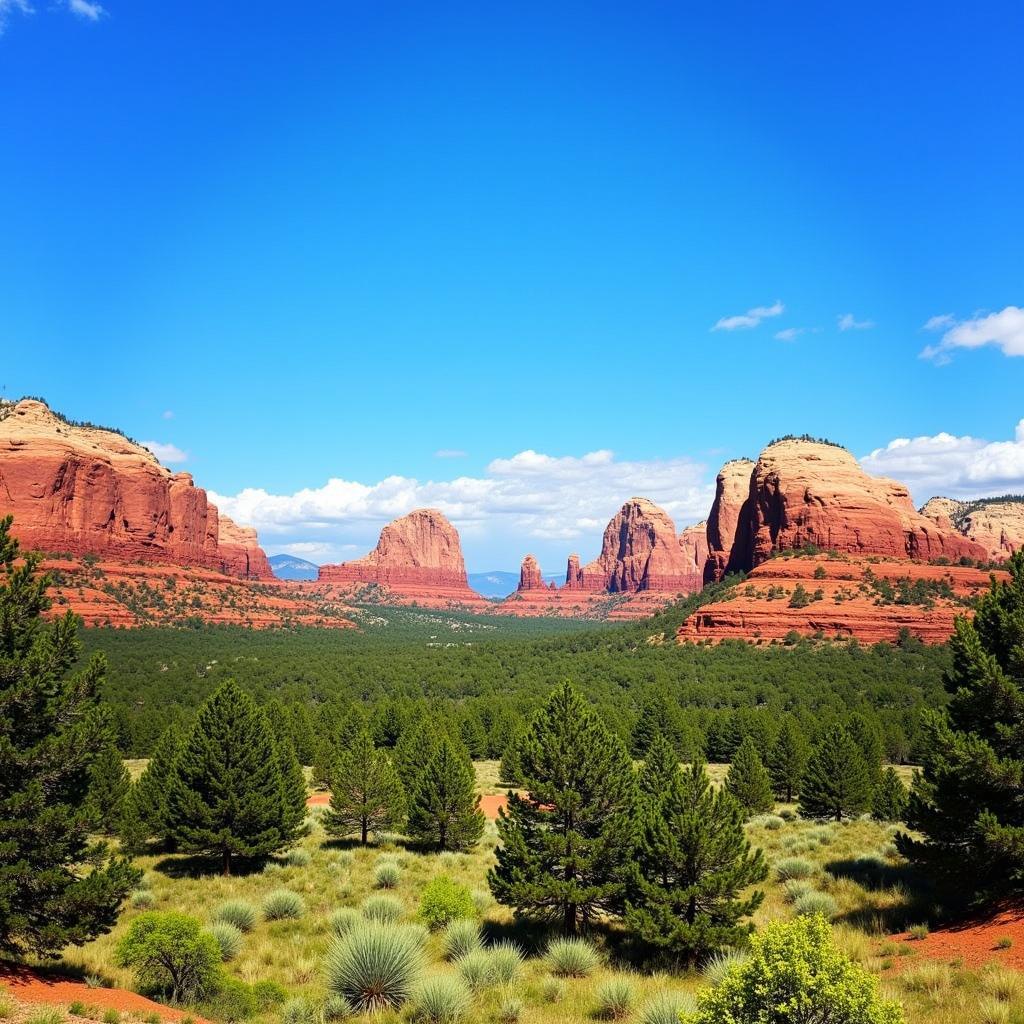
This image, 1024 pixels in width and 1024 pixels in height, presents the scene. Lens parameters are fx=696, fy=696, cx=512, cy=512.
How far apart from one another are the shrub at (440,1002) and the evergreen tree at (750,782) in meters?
27.2

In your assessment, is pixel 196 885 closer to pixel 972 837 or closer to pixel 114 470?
pixel 972 837

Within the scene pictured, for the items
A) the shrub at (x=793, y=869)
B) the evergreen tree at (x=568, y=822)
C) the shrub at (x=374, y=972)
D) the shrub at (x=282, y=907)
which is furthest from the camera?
the shrub at (x=793, y=869)

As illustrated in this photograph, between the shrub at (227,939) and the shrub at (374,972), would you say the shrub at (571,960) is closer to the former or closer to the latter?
the shrub at (374,972)

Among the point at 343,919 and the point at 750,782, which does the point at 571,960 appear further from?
the point at 750,782

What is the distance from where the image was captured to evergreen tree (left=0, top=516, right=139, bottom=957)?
12.5 m

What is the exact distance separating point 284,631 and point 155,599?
22.7 meters

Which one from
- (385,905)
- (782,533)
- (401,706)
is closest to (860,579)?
(782,533)

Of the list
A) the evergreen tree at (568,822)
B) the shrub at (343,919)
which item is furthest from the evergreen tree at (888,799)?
the shrub at (343,919)

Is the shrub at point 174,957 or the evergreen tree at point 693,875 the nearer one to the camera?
the shrub at point 174,957

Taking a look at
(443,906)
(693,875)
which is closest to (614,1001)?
(693,875)

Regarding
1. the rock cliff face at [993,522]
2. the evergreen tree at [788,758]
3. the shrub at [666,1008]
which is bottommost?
the evergreen tree at [788,758]

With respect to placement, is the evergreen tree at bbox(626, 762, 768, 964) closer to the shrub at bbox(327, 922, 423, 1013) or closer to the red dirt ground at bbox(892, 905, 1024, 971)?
the red dirt ground at bbox(892, 905, 1024, 971)

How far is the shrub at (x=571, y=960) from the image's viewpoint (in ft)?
49.3

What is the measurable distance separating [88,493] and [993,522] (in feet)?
679
